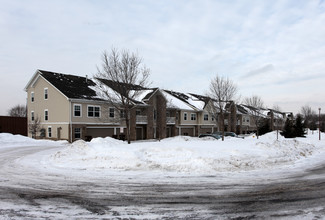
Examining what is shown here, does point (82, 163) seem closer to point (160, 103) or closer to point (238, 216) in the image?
point (238, 216)

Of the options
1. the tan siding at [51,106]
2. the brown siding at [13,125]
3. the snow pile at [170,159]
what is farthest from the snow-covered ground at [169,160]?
the brown siding at [13,125]

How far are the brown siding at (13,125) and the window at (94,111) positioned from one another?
1147 centimetres

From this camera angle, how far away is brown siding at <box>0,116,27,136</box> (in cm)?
3641

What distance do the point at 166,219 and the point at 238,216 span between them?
1.60 meters

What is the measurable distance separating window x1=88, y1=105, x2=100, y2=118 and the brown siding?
11474mm

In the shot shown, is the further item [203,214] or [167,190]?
[167,190]

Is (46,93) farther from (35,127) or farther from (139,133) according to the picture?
(139,133)

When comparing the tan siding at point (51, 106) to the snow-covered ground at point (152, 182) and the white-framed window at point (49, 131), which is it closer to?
the white-framed window at point (49, 131)

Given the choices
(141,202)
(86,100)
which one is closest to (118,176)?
(141,202)

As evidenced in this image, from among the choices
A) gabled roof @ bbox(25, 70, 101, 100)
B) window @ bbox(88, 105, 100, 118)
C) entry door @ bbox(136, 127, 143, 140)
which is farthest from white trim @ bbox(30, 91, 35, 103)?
entry door @ bbox(136, 127, 143, 140)

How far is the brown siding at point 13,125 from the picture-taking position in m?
36.4

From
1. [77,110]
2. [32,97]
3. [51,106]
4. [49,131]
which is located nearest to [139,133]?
[77,110]

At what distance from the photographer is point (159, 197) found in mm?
7621

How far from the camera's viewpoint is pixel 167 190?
841 centimetres
